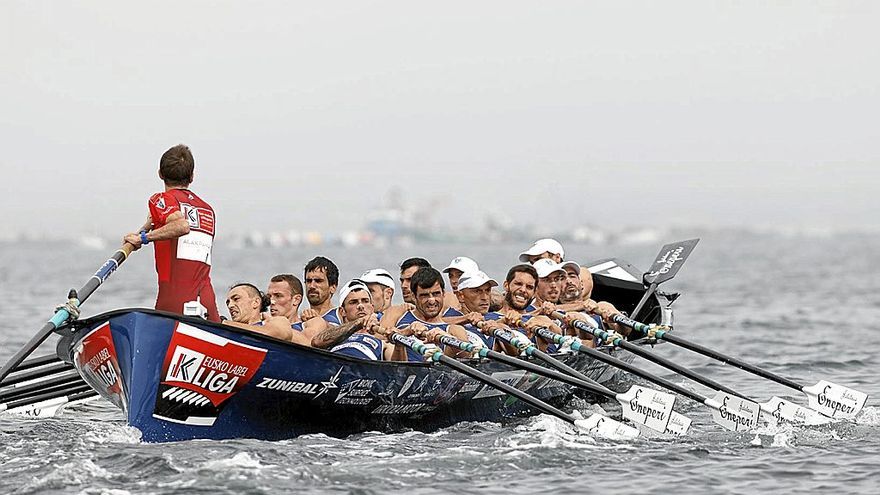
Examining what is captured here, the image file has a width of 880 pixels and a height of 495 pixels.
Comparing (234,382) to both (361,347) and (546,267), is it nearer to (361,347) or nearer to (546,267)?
(361,347)

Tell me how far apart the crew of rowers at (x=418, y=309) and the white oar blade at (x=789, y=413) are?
2.18 meters

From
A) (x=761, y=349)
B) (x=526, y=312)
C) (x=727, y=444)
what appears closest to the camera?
(x=727, y=444)

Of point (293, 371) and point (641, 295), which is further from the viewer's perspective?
point (641, 295)

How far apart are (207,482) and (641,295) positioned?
8.56 meters

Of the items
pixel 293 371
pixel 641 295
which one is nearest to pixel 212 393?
pixel 293 371

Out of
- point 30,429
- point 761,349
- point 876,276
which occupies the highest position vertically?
point 876,276

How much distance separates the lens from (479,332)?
1146cm

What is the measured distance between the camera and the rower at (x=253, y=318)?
933 centimetres

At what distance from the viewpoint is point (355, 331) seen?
992cm

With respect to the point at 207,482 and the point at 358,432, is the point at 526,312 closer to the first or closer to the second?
the point at 358,432

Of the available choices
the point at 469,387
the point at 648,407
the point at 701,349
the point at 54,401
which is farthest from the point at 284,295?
the point at 701,349

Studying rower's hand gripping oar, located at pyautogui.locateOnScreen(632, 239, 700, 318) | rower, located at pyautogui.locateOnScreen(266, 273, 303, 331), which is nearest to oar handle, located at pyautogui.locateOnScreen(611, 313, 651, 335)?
rower's hand gripping oar, located at pyautogui.locateOnScreen(632, 239, 700, 318)

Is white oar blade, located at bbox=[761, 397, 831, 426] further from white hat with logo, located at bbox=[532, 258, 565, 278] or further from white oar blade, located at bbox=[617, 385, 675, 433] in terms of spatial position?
white hat with logo, located at bbox=[532, 258, 565, 278]

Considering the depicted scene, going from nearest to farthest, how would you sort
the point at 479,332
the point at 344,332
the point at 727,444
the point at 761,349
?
1. the point at 344,332
2. the point at 727,444
3. the point at 479,332
4. the point at 761,349
